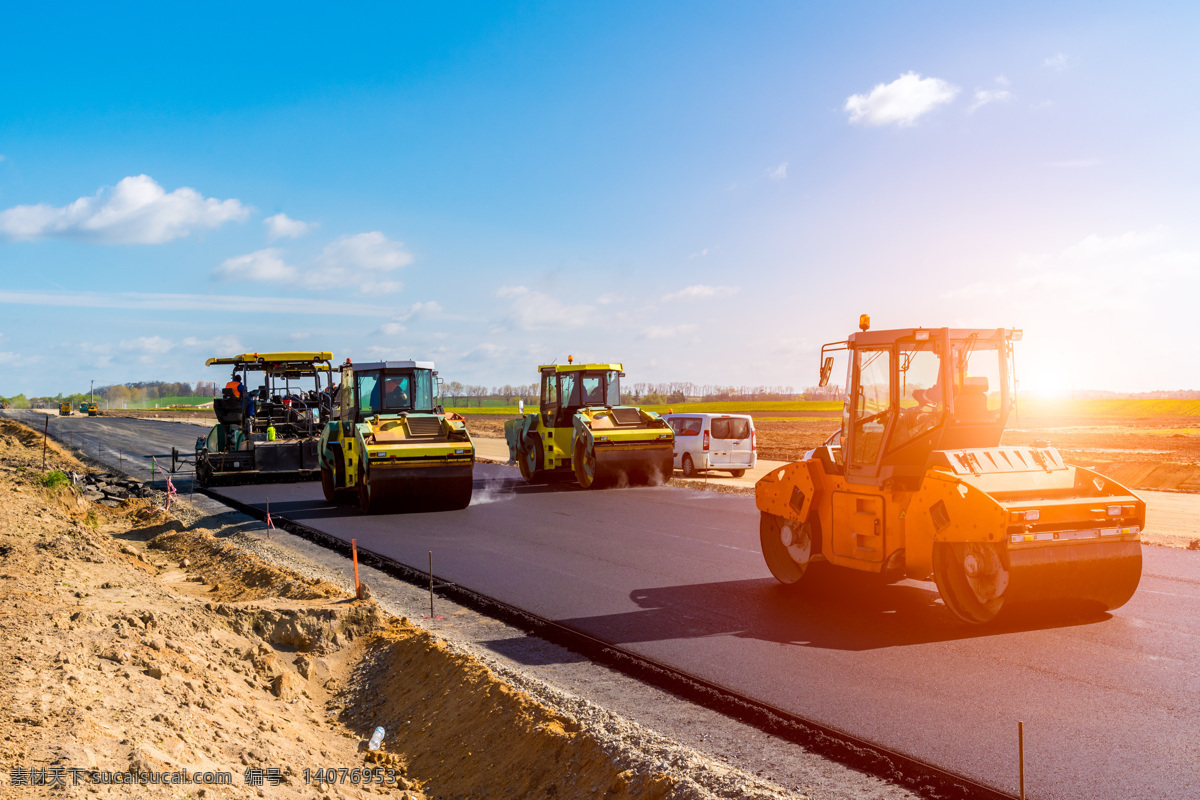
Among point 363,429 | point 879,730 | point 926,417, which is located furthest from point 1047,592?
point 363,429

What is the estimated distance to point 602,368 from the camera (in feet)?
68.4

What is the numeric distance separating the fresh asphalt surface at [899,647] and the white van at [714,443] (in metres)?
9.98

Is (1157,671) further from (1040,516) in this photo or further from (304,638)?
(304,638)

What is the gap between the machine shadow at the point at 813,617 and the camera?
7634 millimetres

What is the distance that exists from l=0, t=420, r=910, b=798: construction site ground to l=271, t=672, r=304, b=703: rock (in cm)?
1

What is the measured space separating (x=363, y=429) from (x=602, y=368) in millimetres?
6632

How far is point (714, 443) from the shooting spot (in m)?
23.5

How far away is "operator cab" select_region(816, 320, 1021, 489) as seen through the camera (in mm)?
8359

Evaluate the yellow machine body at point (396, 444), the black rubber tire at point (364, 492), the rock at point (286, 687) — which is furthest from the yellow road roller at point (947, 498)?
the black rubber tire at point (364, 492)

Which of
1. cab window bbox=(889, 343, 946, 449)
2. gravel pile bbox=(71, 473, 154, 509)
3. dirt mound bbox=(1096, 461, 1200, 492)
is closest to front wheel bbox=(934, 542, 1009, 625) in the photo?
cab window bbox=(889, 343, 946, 449)

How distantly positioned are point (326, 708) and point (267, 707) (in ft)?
2.08

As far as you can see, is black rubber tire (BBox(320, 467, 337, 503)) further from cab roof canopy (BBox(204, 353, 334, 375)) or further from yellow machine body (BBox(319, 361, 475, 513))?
cab roof canopy (BBox(204, 353, 334, 375))

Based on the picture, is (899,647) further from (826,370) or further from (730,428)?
(730,428)

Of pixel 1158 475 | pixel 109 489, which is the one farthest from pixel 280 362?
pixel 1158 475
